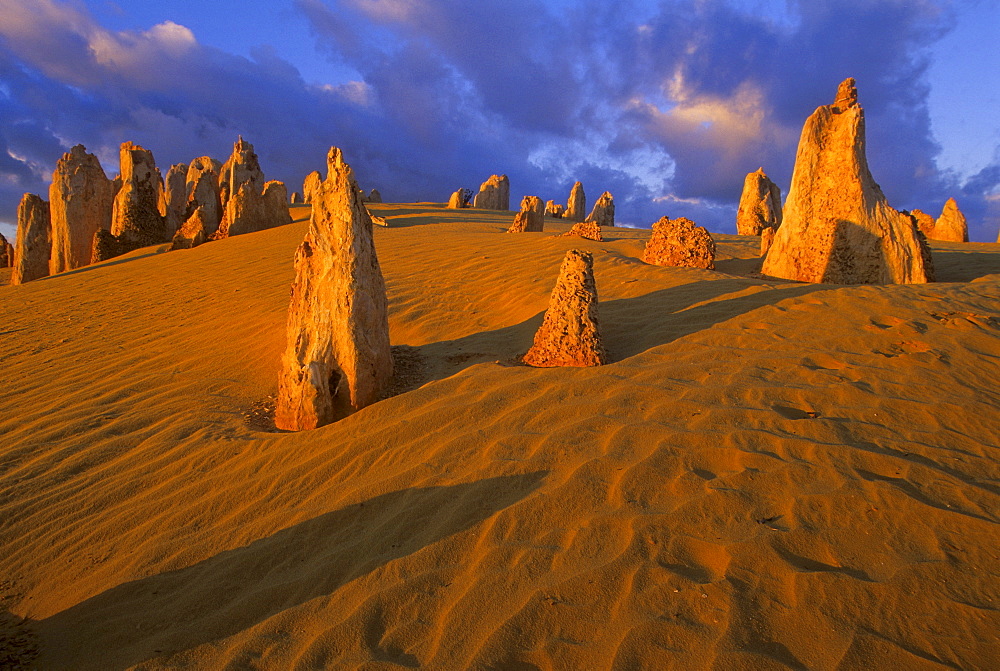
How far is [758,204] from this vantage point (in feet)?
80.0

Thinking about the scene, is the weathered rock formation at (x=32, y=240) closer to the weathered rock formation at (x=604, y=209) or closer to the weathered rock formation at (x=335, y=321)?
the weathered rock formation at (x=335, y=321)

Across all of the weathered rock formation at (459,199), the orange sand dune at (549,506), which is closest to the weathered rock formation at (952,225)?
the orange sand dune at (549,506)

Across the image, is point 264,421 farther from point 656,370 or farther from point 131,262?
point 131,262

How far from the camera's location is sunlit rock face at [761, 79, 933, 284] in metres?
7.46

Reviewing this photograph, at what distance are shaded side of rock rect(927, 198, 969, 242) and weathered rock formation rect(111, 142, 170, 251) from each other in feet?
92.5

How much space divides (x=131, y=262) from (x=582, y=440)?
1471 centimetres

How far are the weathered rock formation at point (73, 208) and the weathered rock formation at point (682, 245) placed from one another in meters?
17.7

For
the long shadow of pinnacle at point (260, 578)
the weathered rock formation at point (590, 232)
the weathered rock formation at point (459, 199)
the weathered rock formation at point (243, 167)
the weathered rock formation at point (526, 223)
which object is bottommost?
the long shadow of pinnacle at point (260, 578)

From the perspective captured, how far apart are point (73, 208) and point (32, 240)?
2232mm

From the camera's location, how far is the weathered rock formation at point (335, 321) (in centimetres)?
430

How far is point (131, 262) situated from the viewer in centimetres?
1370

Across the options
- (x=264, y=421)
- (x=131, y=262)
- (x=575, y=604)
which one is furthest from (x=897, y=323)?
(x=131, y=262)

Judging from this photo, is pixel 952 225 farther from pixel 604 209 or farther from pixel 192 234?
pixel 192 234

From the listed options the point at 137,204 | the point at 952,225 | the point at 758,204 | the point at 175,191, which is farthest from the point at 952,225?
the point at 175,191
